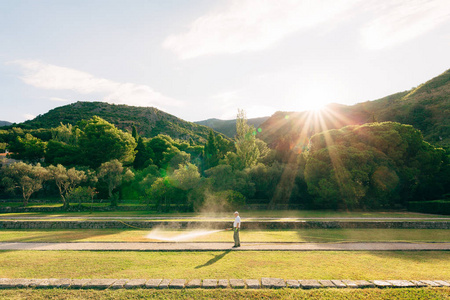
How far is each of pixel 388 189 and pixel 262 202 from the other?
55.9 feet

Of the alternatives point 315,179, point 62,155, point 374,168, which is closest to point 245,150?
point 315,179

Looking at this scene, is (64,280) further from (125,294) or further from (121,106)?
(121,106)

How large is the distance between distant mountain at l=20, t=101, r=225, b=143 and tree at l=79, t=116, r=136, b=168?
54.5 metres

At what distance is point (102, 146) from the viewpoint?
50906 mm

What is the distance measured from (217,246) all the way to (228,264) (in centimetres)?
325

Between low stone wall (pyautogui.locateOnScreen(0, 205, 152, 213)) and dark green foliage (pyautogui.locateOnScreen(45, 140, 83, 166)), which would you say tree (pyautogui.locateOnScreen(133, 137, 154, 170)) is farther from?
low stone wall (pyautogui.locateOnScreen(0, 205, 152, 213))

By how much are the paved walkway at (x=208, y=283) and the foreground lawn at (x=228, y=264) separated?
53 centimetres

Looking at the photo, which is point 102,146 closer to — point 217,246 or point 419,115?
point 217,246

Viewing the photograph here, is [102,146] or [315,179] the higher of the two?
[102,146]

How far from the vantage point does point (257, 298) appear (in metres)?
7.27

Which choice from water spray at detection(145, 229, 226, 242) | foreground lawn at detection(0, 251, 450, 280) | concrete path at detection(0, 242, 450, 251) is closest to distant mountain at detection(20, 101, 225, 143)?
water spray at detection(145, 229, 226, 242)

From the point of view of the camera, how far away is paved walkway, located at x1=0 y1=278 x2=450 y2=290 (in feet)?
25.9

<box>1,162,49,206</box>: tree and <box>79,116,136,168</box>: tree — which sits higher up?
<box>79,116,136,168</box>: tree

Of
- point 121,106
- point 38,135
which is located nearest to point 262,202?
point 38,135
